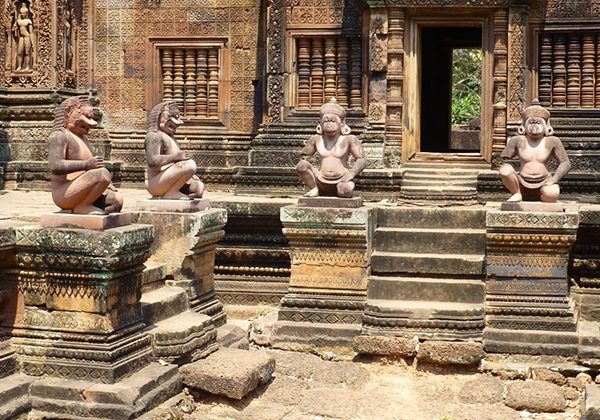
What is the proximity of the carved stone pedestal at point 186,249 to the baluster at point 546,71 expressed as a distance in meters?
4.56

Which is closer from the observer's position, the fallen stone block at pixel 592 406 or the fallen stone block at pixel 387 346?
the fallen stone block at pixel 592 406

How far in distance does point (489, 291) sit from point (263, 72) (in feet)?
14.9

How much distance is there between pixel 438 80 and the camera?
1622 cm

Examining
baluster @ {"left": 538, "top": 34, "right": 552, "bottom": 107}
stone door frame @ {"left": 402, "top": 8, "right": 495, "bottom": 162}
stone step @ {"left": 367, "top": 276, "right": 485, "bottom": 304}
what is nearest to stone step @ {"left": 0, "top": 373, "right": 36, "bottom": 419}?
stone step @ {"left": 367, "top": 276, "right": 485, "bottom": 304}

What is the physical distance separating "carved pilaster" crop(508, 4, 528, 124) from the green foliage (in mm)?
20884

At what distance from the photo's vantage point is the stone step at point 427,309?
8.34 meters

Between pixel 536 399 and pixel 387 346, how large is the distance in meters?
1.48

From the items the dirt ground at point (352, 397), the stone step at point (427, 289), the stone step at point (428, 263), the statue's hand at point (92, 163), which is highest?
the statue's hand at point (92, 163)

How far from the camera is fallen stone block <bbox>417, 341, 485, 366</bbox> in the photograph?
7.98m

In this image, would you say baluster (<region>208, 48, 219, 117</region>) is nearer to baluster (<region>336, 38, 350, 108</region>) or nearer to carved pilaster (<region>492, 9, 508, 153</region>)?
baluster (<region>336, 38, 350, 108</region>)

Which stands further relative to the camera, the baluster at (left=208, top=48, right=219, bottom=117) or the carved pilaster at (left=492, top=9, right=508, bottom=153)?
the baluster at (left=208, top=48, right=219, bottom=117)

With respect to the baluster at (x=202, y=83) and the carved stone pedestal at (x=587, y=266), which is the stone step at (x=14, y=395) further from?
the baluster at (x=202, y=83)

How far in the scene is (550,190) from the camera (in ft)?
27.4

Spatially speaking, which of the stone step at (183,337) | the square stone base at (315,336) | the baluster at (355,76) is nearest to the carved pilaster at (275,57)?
the baluster at (355,76)
